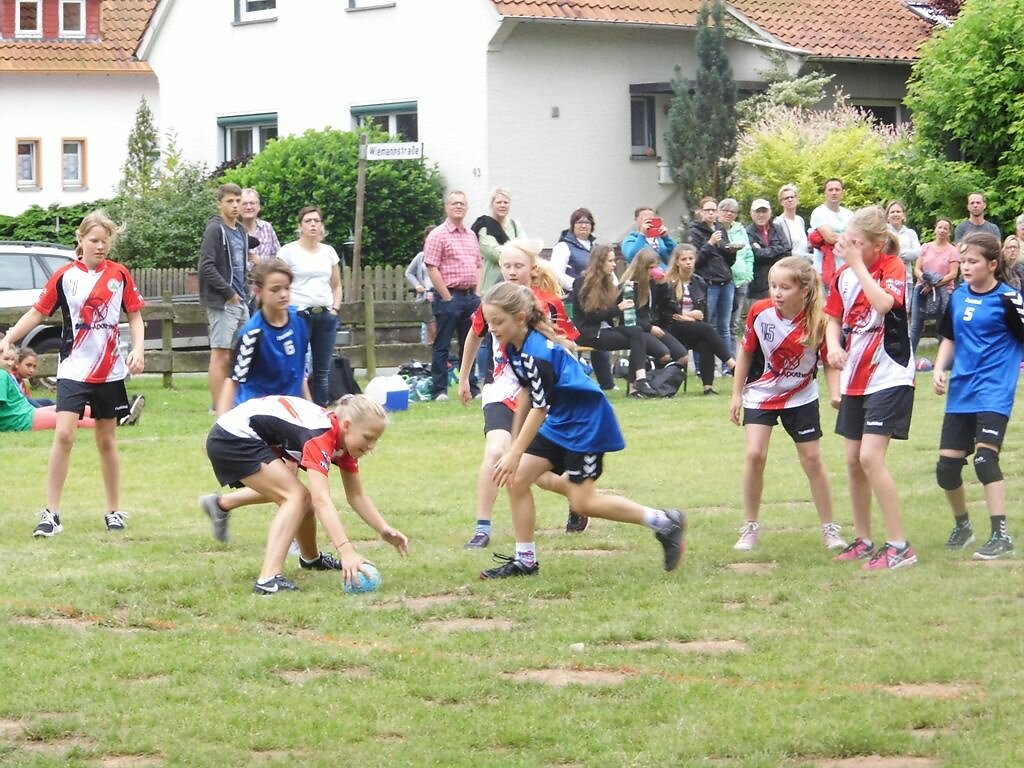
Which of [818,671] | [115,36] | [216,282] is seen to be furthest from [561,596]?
[115,36]

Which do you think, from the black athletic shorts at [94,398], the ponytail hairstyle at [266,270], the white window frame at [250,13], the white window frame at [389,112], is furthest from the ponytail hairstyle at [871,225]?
the white window frame at [250,13]

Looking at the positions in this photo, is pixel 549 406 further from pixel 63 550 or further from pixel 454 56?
pixel 454 56

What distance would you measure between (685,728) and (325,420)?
321cm

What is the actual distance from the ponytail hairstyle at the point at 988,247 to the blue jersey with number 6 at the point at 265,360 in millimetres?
3594

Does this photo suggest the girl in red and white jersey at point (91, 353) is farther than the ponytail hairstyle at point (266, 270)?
Yes

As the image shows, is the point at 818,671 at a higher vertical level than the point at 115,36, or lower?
lower

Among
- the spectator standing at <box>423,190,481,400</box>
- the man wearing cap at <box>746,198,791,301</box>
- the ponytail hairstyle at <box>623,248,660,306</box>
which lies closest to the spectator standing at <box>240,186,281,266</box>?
the spectator standing at <box>423,190,481,400</box>

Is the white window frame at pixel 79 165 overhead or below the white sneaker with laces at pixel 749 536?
overhead

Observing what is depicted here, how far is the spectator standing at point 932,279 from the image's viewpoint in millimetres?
21094

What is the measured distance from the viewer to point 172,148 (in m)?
38.1

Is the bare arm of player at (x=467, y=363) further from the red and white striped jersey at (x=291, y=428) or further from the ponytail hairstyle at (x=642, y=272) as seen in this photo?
the ponytail hairstyle at (x=642, y=272)

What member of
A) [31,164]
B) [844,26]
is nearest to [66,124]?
[31,164]

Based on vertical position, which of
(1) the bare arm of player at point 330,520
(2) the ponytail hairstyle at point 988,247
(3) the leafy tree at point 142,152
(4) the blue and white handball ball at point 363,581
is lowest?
(4) the blue and white handball ball at point 363,581

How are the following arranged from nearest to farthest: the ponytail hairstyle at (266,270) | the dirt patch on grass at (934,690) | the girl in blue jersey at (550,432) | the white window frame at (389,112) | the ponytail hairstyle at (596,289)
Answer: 1. the dirt patch on grass at (934,690)
2. the girl in blue jersey at (550,432)
3. the ponytail hairstyle at (266,270)
4. the ponytail hairstyle at (596,289)
5. the white window frame at (389,112)
